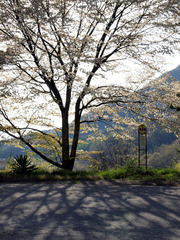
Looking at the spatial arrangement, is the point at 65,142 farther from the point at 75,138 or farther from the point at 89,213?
the point at 89,213

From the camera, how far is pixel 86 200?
620cm

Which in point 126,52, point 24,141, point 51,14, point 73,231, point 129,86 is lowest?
point 73,231

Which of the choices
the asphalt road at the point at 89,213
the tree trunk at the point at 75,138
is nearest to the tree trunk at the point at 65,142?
the tree trunk at the point at 75,138

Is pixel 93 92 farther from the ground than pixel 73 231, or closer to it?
farther from the ground

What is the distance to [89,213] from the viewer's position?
5.18 metres

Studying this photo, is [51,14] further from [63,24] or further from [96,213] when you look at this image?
[96,213]

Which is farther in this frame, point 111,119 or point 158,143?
point 158,143

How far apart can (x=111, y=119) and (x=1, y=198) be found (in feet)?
27.9

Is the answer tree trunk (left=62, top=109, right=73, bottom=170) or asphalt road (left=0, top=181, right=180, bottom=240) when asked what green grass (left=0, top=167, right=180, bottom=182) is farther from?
tree trunk (left=62, top=109, right=73, bottom=170)

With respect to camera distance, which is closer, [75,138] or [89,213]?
[89,213]

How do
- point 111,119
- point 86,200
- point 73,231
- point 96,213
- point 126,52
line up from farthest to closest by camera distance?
point 111,119, point 126,52, point 86,200, point 96,213, point 73,231

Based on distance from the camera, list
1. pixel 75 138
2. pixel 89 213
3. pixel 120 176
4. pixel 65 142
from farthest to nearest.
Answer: pixel 75 138 < pixel 65 142 < pixel 120 176 < pixel 89 213

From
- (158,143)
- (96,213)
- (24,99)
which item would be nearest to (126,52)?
(24,99)

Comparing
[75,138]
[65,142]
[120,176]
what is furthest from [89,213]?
[75,138]
